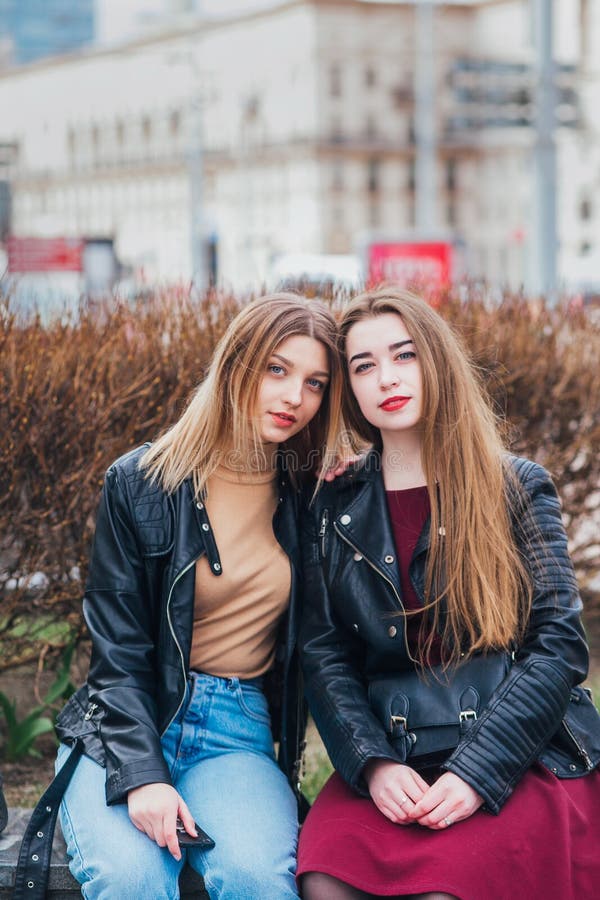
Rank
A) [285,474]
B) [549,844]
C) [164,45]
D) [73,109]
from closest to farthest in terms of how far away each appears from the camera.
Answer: [549,844]
[285,474]
[164,45]
[73,109]

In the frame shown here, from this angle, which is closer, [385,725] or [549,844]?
[549,844]

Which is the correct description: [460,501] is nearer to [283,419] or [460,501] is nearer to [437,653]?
[437,653]

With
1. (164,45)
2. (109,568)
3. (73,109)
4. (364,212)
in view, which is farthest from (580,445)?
(73,109)

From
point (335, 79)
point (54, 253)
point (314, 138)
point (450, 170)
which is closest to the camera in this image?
point (54, 253)

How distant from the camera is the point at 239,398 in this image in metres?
3.38

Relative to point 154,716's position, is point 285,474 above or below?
above

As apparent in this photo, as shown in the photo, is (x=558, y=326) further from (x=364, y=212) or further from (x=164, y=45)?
(x=164, y=45)

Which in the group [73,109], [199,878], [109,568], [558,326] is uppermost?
[73,109]

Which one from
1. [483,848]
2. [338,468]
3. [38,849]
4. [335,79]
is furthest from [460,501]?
[335,79]

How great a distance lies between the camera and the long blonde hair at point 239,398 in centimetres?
334

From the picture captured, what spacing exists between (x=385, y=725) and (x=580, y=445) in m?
2.40

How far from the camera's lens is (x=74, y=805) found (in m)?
3.13

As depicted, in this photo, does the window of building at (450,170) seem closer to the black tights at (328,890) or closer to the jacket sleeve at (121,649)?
the jacket sleeve at (121,649)

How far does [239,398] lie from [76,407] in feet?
3.28
